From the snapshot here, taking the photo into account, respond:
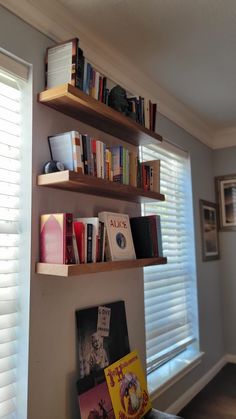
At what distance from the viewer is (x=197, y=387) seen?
290 centimetres

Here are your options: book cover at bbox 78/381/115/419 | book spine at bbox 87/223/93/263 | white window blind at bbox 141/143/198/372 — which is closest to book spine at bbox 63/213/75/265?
book spine at bbox 87/223/93/263

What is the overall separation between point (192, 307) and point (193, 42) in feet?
7.21

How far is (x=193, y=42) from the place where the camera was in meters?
2.05

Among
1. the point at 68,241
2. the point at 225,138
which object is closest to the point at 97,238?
the point at 68,241

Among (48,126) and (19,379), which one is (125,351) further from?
(48,126)

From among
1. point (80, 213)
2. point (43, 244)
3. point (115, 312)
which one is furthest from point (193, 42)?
point (115, 312)

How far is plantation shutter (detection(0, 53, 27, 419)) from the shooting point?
55.7 inches

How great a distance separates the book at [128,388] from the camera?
168 centimetres

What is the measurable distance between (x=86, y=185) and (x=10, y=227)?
1.30 feet

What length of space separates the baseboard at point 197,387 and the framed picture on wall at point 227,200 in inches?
56.2

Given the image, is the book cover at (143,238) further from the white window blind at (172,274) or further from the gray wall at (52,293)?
the white window blind at (172,274)

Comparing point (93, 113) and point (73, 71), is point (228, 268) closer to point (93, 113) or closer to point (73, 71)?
point (93, 113)

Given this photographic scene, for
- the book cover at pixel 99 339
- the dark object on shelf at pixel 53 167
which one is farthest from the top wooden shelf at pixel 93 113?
the book cover at pixel 99 339

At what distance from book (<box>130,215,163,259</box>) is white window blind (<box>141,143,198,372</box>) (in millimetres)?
474
